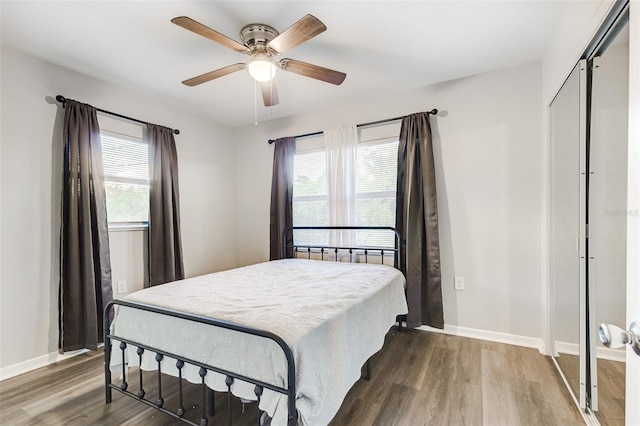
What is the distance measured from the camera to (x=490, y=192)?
2.74 metres

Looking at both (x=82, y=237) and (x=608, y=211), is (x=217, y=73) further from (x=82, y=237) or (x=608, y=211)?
(x=608, y=211)

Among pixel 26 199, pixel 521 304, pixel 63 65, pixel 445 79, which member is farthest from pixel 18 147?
pixel 521 304

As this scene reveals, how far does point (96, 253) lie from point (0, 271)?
0.57m

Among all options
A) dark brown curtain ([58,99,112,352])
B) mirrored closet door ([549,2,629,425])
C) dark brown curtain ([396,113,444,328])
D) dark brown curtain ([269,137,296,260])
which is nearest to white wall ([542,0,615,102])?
mirrored closet door ([549,2,629,425])

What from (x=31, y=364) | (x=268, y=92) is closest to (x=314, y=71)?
(x=268, y=92)

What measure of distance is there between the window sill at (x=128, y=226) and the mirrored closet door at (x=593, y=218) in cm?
355

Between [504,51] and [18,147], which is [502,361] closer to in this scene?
[504,51]

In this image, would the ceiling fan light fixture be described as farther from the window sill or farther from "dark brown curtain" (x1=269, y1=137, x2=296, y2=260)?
the window sill

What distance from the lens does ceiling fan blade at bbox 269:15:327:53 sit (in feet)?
5.09

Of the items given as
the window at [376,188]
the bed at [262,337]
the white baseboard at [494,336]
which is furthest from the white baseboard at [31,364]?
the white baseboard at [494,336]

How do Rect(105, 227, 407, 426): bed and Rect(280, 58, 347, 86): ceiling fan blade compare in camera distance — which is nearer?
Rect(105, 227, 407, 426): bed

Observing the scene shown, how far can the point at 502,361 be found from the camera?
2.33 metres

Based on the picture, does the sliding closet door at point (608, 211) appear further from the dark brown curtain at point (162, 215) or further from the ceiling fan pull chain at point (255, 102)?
the dark brown curtain at point (162, 215)

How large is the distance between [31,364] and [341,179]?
312cm
